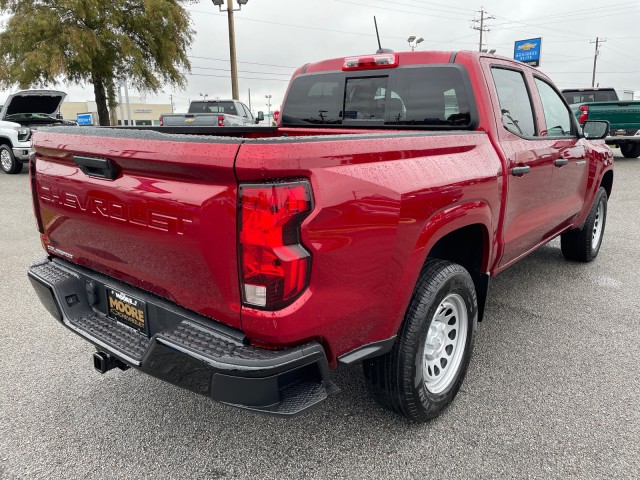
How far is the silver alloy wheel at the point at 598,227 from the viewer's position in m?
5.28

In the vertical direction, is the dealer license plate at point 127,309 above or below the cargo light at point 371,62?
below

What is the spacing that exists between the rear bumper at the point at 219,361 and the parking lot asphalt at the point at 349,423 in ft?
1.91

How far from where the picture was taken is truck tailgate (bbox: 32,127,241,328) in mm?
1778

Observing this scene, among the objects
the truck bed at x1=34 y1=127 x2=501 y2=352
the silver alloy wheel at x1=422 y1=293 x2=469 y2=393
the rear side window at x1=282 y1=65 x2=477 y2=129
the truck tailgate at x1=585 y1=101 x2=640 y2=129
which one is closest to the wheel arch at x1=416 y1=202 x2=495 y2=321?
the truck bed at x1=34 y1=127 x2=501 y2=352

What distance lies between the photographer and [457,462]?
7.54 feet

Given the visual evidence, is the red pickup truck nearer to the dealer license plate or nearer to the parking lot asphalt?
the dealer license plate

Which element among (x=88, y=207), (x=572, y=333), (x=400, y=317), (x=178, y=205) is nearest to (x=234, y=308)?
(x=178, y=205)

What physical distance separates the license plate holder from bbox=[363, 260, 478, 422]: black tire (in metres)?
1.04

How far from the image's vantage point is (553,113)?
155 inches

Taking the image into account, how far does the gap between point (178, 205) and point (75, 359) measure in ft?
6.46

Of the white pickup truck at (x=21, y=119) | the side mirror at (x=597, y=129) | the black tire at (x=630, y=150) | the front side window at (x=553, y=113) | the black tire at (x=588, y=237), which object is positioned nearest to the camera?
the front side window at (x=553, y=113)

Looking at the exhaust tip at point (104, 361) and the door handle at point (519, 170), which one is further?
the door handle at point (519, 170)

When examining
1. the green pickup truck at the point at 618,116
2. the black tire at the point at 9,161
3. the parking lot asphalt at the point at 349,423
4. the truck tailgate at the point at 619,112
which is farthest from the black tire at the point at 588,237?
the black tire at the point at 9,161

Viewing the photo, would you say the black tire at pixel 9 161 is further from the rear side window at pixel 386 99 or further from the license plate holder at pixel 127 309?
the license plate holder at pixel 127 309
